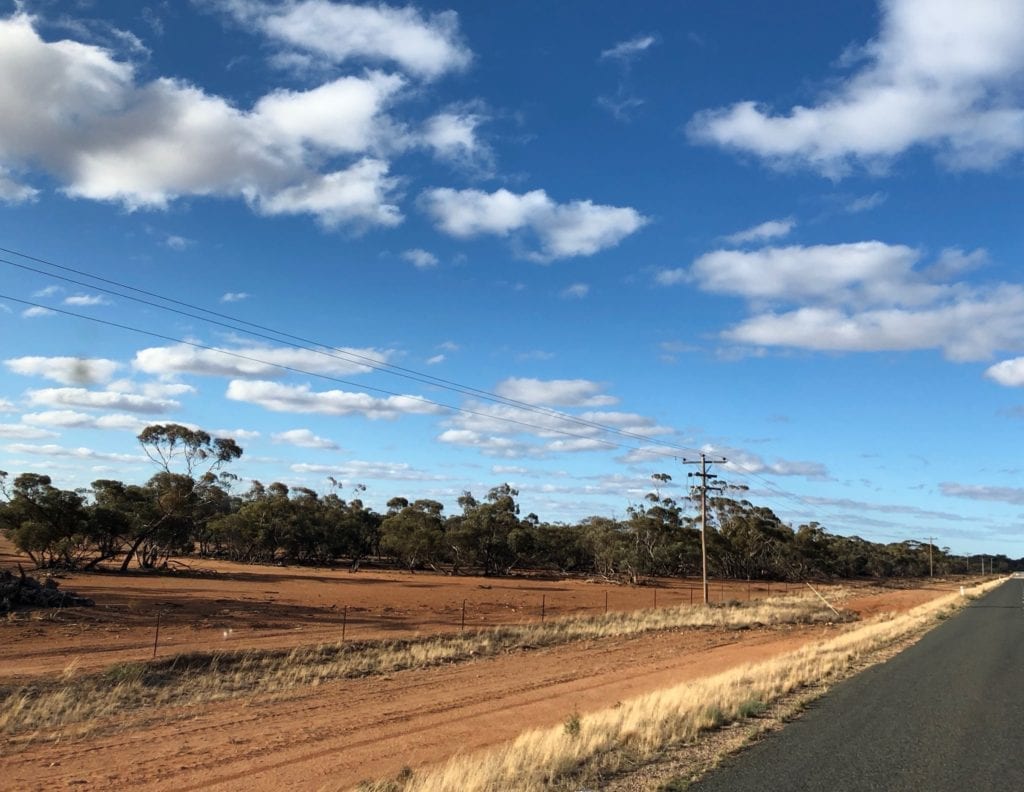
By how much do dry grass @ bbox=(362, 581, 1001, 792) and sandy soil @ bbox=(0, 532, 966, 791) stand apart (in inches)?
56.4

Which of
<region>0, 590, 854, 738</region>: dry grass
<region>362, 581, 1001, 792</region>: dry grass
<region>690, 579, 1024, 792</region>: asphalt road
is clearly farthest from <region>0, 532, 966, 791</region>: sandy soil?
<region>690, 579, 1024, 792</region>: asphalt road

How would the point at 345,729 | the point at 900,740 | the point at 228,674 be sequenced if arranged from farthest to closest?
1. the point at 228,674
2. the point at 345,729
3. the point at 900,740

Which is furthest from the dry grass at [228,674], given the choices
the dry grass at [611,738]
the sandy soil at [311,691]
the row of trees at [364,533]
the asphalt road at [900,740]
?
the row of trees at [364,533]

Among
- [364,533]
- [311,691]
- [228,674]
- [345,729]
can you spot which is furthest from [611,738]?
[364,533]

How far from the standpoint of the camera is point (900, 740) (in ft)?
37.9

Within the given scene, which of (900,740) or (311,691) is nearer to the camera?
(900,740)

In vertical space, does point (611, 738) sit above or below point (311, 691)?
above

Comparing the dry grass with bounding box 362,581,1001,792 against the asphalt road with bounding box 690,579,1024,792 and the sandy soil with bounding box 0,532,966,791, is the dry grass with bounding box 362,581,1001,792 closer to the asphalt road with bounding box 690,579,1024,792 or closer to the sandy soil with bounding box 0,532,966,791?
the asphalt road with bounding box 690,579,1024,792

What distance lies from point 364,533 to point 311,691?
7489 centimetres

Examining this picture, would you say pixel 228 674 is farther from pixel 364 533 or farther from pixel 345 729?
pixel 364 533

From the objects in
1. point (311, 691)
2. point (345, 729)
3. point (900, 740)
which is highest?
point (900, 740)

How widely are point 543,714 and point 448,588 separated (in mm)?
45124

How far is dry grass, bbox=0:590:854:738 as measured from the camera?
15.0m

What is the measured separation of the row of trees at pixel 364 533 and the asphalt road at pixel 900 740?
51701mm
